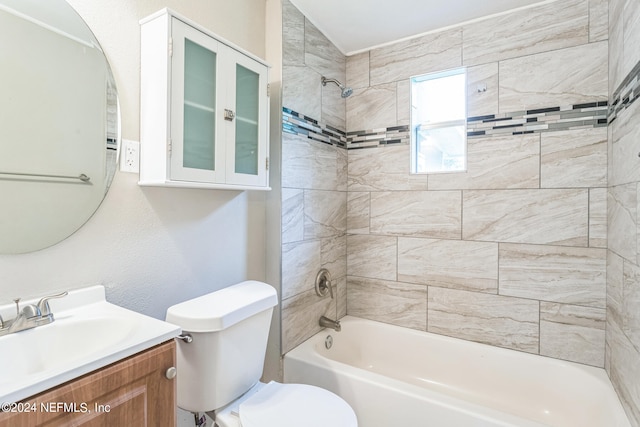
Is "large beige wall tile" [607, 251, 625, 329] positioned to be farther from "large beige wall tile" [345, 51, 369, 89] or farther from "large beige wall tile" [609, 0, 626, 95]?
"large beige wall tile" [345, 51, 369, 89]

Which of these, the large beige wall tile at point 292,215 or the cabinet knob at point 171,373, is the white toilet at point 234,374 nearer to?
the cabinet knob at point 171,373

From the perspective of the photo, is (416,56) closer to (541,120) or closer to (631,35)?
(541,120)

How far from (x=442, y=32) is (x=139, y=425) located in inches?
104

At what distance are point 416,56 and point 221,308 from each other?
2.12 m

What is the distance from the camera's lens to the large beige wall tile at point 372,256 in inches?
95.7

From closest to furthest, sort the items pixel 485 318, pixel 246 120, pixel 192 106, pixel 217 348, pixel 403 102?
Result: pixel 217 348 < pixel 192 106 < pixel 246 120 < pixel 485 318 < pixel 403 102

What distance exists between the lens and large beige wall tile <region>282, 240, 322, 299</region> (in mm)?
1973

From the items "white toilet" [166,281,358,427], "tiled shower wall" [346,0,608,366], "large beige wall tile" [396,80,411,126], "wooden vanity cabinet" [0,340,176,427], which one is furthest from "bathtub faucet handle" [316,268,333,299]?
"wooden vanity cabinet" [0,340,176,427]

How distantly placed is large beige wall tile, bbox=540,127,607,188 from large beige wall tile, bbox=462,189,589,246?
0.07m

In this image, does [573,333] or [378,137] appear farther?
[378,137]

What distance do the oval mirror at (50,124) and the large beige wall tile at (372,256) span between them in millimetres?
1767

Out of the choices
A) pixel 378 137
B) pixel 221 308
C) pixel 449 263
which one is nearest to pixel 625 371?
pixel 449 263

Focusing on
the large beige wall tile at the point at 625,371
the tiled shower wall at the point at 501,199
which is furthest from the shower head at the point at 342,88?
the large beige wall tile at the point at 625,371

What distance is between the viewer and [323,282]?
2287 mm
